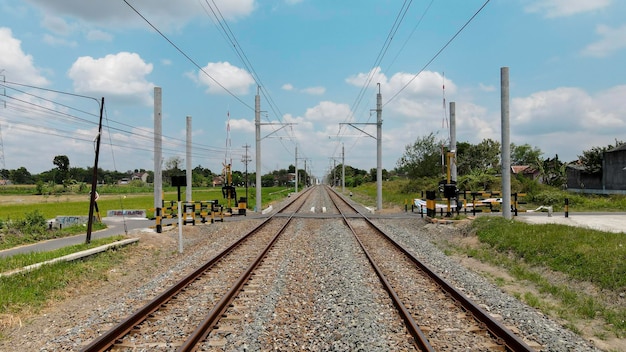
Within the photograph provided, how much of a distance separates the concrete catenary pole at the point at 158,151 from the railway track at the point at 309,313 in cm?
809

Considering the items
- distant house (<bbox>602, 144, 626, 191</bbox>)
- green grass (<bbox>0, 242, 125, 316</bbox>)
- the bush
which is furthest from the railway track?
distant house (<bbox>602, 144, 626, 191</bbox>)

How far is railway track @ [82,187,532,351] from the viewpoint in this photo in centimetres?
580

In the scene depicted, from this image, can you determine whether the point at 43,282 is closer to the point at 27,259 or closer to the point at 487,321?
the point at 27,259

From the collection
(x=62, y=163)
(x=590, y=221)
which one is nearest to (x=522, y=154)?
(x=590, y=221)

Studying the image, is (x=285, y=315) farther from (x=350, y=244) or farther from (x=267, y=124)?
(x=267, y=124)

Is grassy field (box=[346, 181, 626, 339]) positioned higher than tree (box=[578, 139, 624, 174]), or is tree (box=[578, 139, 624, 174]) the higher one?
tree (box=[578, 139, 624, 174])

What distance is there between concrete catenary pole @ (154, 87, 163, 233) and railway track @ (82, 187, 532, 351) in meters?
8.09

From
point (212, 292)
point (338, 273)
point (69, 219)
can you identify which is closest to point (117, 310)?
point (212, 292)

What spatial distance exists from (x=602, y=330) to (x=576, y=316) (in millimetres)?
664

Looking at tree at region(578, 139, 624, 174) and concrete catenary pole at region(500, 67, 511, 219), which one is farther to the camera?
tree at region(578, 139, 624, 174)

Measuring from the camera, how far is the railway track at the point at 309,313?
228 inches

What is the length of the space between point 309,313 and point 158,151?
13.5m

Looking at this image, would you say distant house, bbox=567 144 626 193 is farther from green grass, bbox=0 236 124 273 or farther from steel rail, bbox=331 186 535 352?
green grass, bbox=0 236 124 273

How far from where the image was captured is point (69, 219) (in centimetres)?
2205
